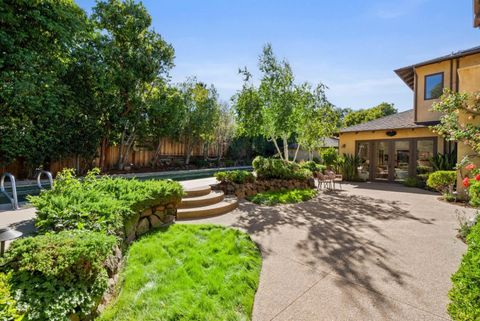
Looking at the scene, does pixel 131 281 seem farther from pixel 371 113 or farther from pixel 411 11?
pixel 371 113

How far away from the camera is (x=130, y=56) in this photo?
13.1 m

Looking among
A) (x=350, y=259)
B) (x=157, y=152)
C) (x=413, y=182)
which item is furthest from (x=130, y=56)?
(x=413, y=182)

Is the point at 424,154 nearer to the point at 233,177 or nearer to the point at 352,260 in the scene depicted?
the point at 233,177

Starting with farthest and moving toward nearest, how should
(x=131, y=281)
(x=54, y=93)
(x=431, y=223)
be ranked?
1. (x=54, y=93)
2. (x=431, y=223)
3. (x=131, y=281)

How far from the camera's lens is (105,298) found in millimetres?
2701

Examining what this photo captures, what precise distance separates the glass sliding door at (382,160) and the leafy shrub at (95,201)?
13.8m

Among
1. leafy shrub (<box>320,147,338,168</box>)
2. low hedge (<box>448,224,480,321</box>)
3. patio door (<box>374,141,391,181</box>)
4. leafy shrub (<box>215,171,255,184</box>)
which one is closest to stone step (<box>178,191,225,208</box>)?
leafy shrub (<box>215,171,255,184</box>)

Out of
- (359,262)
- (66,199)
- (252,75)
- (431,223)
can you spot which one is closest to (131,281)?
(66,199)

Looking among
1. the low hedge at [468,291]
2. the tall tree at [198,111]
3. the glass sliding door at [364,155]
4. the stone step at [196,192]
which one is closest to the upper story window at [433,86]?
the glass sliding door at [364,155]

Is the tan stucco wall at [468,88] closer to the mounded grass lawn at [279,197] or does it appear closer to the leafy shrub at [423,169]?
the leafy shrub at [423,169]

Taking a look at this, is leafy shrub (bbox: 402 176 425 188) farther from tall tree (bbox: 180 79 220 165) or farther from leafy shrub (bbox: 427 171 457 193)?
tall tree (bbox: 180 79 220 165)

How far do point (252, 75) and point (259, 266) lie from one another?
9553 mm

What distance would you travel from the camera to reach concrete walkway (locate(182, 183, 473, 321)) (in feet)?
9.14

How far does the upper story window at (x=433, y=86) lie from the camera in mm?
12130
